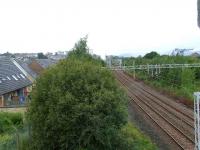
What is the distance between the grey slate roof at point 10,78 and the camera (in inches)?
1825

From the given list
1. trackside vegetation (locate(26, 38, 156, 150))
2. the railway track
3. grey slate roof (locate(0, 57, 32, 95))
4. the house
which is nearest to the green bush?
the railway track

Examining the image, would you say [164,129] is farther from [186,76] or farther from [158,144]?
[186,76]

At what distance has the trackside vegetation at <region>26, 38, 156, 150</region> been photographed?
11586 millimetres

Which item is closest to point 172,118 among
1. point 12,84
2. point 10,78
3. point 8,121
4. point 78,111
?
point 8,121

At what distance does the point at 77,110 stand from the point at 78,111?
0.12 feet

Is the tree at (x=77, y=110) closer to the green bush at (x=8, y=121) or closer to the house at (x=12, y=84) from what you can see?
the green bush at (x=8, y=121)

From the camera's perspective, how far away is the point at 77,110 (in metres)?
11.5

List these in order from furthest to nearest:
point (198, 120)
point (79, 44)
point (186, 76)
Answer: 1. point (186, 76)
2. point (79, 44)
3. point (198, 120)

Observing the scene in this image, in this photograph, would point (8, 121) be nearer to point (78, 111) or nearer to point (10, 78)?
point (78, 111)

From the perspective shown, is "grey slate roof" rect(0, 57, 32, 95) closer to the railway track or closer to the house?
the house

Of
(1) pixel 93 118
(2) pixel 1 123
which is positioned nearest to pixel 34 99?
(1) pixel 93 118

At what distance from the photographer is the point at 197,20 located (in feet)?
16.0

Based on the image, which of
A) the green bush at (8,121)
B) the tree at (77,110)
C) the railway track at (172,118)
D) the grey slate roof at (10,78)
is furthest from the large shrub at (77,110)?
the grey slate roof at (10,78)

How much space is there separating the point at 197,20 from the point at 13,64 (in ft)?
181
